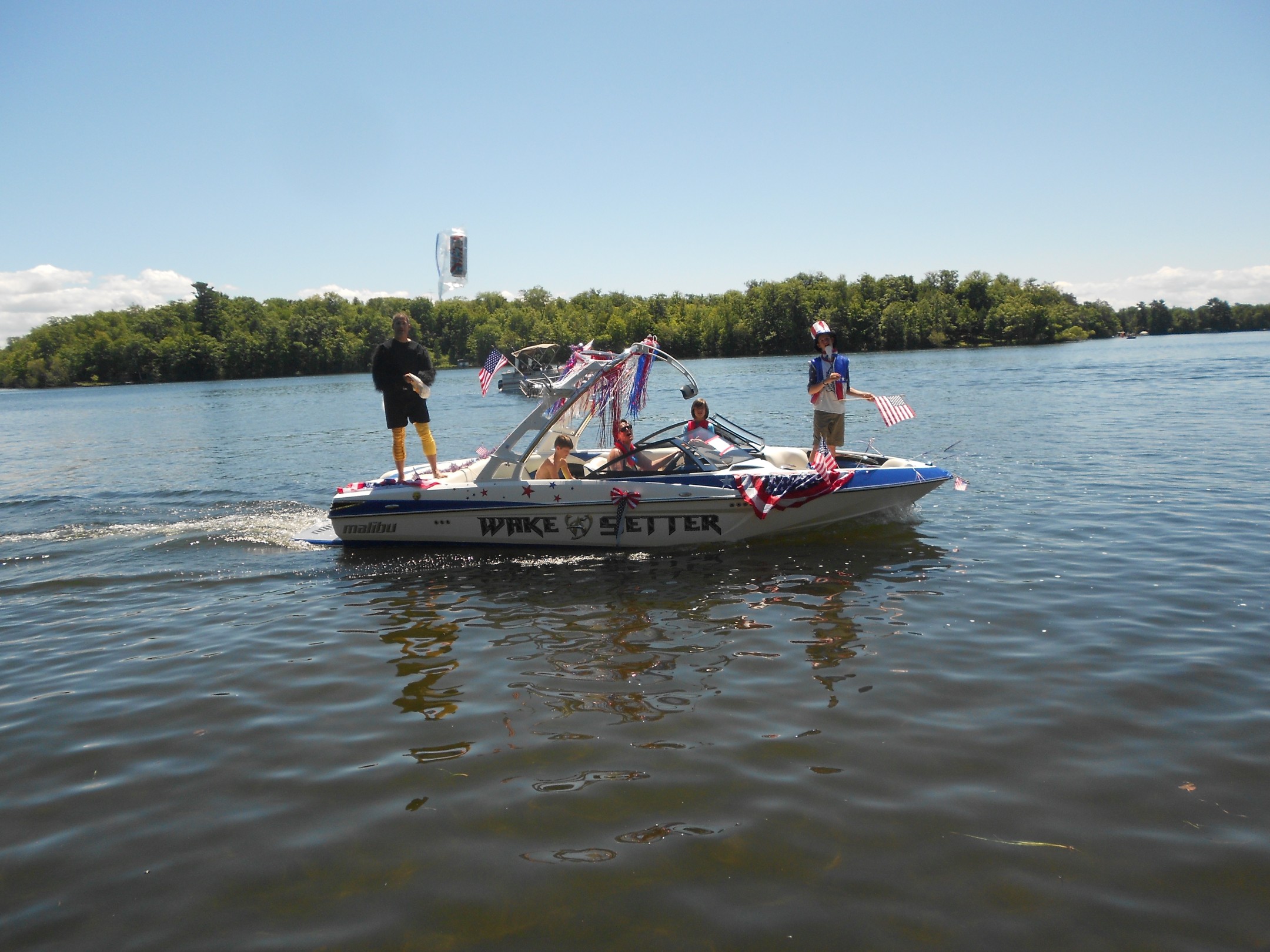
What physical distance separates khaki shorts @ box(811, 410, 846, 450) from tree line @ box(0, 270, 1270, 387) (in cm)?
9785

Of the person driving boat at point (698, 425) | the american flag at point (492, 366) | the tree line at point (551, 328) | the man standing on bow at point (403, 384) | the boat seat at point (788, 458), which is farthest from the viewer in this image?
the tree line at point (551, 328)

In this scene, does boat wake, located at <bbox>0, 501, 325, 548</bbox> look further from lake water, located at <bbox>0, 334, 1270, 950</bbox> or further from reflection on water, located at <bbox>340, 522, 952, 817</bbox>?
reflection on water, located at <bbox>340, 522, 952, 817</bbox>

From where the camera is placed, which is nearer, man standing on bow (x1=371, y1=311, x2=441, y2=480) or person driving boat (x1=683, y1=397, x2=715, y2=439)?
person driving boat (x1=683, y1=397, x2=715, y2=439)

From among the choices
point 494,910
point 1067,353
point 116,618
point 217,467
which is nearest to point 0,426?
point 217,467

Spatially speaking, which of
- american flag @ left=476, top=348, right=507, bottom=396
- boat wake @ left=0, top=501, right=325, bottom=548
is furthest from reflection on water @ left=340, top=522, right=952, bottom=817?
american flag @ left=476, top=348, right=507, bottom=396

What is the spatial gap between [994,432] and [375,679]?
19.4 m

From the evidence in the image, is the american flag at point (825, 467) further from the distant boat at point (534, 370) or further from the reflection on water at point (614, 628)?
the distant boat at point (534, 370)

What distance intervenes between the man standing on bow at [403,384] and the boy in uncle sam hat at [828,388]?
514cm

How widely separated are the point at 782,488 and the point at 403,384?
5162mm

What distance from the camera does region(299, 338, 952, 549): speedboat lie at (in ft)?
33.2

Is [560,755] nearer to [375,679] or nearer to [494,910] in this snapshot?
[494,910]

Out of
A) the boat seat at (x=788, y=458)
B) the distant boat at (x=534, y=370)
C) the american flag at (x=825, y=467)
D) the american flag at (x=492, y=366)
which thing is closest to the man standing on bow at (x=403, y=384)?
the distant boat at (x=534, y=370)

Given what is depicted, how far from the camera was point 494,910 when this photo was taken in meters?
3.85

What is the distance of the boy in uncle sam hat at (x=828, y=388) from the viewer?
10.9 meters
